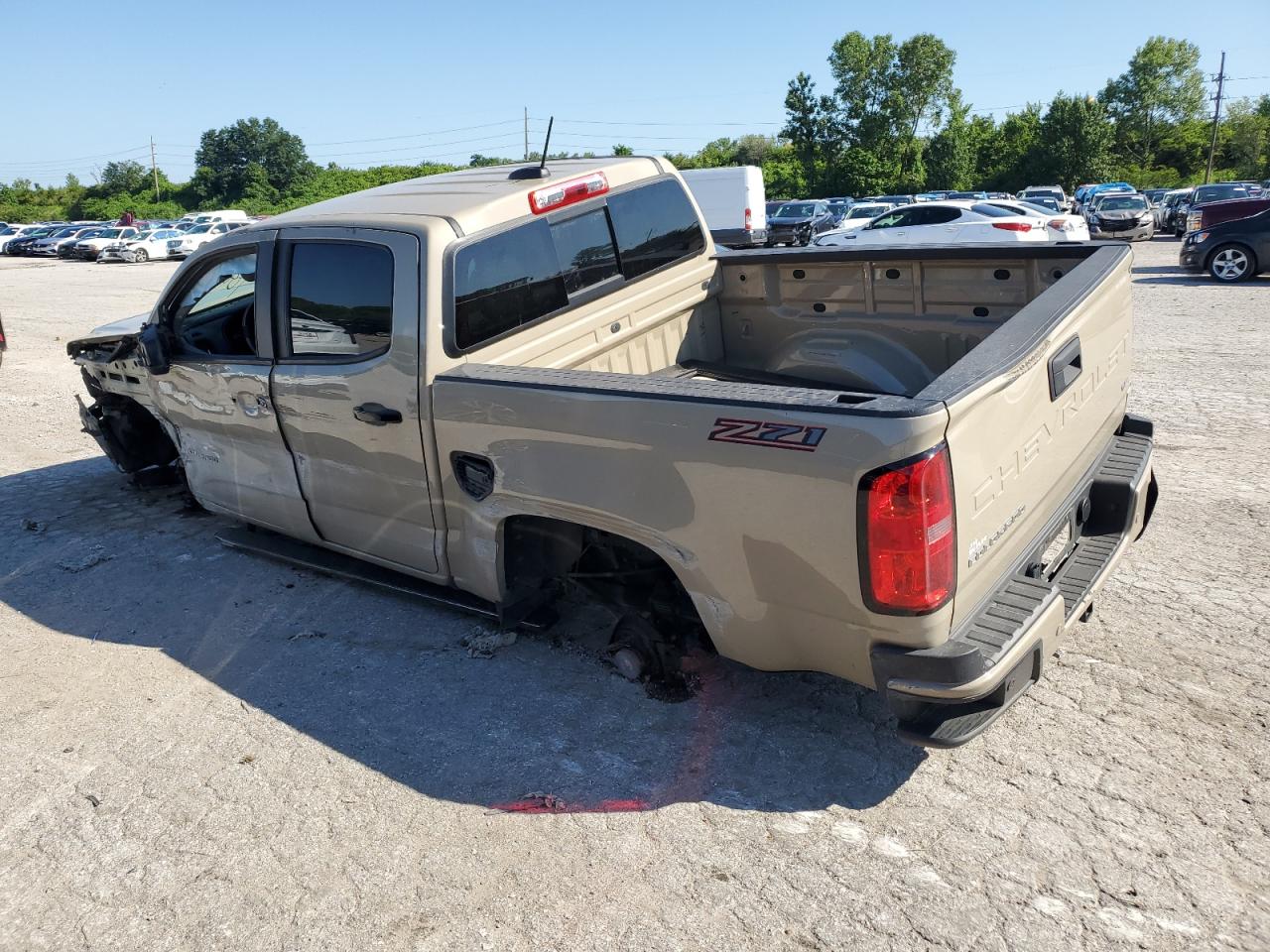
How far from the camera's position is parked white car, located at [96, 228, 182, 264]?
35.2 meters

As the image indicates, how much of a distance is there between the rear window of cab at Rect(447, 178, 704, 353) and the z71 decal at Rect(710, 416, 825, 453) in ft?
4.48

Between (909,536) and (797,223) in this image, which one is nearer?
(909,536)

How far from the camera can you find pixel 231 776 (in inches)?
135

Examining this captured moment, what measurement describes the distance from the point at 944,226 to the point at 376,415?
18.4 meters

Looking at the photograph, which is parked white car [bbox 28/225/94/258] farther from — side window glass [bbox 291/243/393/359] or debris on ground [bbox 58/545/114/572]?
side window glass [bbox 291/243/393/359]

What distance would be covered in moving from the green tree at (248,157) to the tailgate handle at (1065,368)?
288ft

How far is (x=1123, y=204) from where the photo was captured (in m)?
26.7

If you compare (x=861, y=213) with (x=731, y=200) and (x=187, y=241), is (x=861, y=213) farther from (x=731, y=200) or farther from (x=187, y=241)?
(x=187, y=241)

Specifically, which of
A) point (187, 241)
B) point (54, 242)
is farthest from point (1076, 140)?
point (54, 242)

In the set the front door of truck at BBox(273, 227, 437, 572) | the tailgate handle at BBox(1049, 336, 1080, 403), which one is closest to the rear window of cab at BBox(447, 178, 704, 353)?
the front door of truck at BBox(273, 227, 437, 572)

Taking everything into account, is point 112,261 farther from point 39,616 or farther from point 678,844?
point 678,844

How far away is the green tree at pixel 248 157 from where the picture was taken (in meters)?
82.2

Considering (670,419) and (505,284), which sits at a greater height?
(505,284)

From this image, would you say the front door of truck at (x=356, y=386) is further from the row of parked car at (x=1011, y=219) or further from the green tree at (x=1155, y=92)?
the green tree at (x=1155, y=92)
